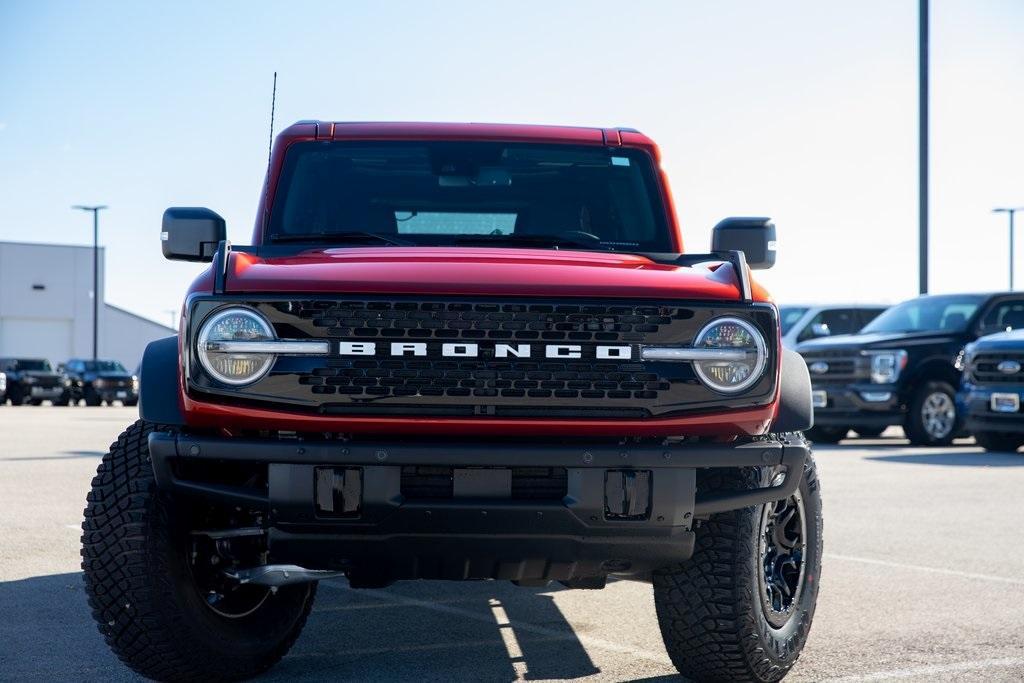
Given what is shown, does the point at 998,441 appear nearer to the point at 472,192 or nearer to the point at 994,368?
the point at 994,368

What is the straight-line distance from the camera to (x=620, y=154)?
222 inches

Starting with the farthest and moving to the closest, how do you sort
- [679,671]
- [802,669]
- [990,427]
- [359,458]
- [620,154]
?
[990,427] < [620,154] < [802,669] < [679,671] < [359,458]

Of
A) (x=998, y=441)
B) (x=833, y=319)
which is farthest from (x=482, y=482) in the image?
(x=833, y=319)

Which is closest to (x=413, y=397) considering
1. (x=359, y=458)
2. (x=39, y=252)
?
(x=359, y=458)

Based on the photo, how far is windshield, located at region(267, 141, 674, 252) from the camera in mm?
5316

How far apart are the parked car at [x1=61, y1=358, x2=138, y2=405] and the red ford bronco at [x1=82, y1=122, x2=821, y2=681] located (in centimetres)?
3755

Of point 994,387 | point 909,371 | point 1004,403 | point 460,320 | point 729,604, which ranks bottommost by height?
point 729,604

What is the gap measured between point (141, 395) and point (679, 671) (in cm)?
191

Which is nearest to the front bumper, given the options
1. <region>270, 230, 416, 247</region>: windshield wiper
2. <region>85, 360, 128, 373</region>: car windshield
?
<region>270, 230, 416, 247</region>: windshield wiper

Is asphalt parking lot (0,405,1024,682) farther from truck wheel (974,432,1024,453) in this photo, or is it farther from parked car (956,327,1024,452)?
truck wheel (974,432,1024,453)

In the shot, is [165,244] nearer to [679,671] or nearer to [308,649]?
[308,649]

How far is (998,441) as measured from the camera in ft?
51.5

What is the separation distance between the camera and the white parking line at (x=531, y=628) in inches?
193

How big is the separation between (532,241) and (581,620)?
1.69 meters
